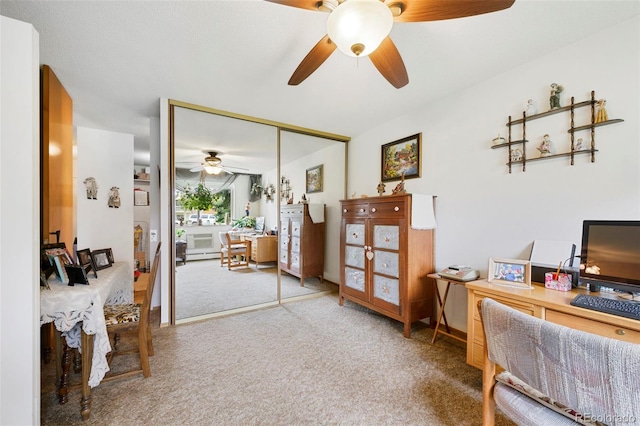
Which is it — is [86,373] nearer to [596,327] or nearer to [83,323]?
[83,323]

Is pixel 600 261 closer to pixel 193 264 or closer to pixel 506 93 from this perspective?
pixel 506 93

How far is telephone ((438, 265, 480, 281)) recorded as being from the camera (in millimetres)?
2281

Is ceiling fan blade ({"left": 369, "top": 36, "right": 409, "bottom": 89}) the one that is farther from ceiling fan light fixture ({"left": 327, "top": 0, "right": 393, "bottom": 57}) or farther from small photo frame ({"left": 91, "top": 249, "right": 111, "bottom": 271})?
small photo frame ({"left": 91, "top": 249, "right": 111, "bottom": 271})

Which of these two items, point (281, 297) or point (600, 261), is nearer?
point (600, 261)

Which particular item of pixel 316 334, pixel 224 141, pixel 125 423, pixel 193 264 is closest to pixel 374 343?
pixel 316 334

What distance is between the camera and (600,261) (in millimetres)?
1609

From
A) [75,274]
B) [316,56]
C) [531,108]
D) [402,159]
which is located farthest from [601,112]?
[75,274]

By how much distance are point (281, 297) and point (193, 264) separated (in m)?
1.26

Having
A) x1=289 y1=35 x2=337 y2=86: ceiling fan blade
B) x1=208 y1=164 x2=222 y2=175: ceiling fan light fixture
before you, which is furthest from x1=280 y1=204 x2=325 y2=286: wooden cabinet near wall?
x1=289 y1=35 x2=337 y2=86: ceiling fan blade

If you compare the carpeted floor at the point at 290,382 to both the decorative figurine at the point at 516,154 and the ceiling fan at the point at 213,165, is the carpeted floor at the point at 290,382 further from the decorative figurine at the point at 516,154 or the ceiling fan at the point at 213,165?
the ceiling fan at the point at 213,165

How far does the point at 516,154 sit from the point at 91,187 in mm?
4495

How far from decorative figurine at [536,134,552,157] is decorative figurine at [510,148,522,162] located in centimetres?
14

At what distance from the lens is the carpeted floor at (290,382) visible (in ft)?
5.21

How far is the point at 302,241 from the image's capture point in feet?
13.9
